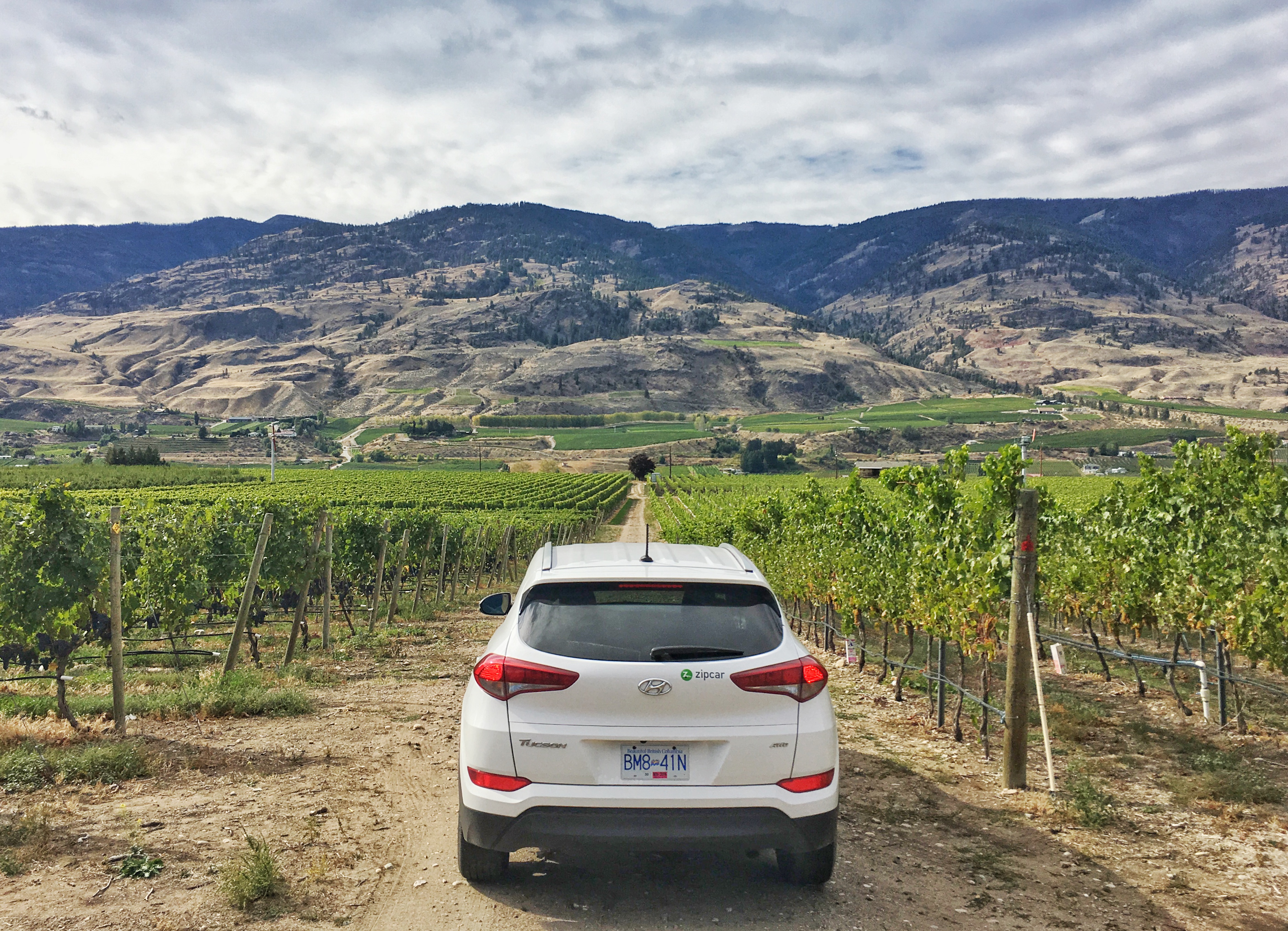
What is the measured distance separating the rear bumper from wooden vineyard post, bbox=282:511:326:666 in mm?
8561

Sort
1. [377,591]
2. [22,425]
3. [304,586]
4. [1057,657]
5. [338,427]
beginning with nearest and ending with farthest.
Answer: [1057,657], [304,586], [377,591], [338,427], [22,425]

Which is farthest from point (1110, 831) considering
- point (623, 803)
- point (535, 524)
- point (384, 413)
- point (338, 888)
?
point (384, 413)

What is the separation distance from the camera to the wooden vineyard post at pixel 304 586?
11867 millimetres

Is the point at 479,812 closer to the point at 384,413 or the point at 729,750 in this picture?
the point at 729,750

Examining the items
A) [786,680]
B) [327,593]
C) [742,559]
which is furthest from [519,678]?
[327,593]

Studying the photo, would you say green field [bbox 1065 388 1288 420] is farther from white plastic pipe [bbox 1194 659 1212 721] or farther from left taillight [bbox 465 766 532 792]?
left taillight [bbox 465 766 532 792]

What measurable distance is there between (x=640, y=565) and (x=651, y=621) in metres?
0.41

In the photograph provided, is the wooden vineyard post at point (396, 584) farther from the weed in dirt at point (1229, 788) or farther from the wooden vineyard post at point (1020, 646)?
the weed in dirt at point (1229, 788)

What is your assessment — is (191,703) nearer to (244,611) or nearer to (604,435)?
(244,611)

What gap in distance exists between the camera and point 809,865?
4.45 metres

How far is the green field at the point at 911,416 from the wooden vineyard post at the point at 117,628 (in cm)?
14231

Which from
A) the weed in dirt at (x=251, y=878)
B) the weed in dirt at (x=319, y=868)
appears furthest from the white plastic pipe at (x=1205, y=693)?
the weed in dirt at (x=251, y=878)

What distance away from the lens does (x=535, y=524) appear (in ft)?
115

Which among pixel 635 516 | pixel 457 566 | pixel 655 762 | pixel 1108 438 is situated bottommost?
pixel 635 516
